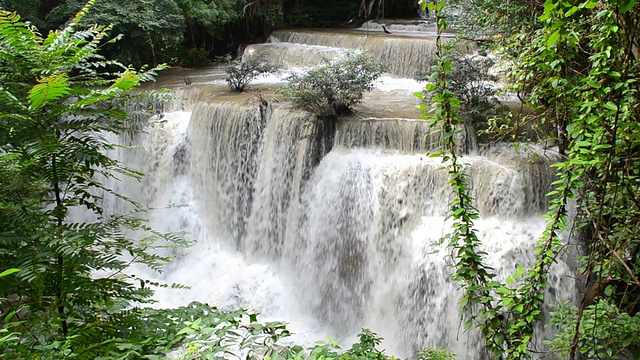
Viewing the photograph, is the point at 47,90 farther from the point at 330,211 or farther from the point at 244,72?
the point at 244,72

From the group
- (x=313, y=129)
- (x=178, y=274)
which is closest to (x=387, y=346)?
(x=313, y=129)

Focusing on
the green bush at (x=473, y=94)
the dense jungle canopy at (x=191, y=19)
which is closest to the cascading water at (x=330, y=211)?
the green bush at (x=473, y=94)

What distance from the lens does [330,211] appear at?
714 centimetres

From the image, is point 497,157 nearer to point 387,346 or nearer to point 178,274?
point 387,346

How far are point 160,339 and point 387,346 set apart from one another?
4371 mm

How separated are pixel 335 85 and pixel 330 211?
71.8 inches

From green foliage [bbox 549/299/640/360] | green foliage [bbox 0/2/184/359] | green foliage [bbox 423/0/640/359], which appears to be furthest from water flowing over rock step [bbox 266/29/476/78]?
green foliage [bbox 0/2/184/359]

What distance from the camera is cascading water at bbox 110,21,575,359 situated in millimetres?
5957

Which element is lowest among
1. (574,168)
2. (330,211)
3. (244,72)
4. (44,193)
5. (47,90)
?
(330,211)

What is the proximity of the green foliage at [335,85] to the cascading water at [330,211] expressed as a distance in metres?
0.28

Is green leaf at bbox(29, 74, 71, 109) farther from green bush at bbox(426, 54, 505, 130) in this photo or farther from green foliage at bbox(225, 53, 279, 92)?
green foliage at bbox(225, 53, 279, 92)

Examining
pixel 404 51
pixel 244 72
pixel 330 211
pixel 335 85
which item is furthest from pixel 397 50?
pixel 330 211

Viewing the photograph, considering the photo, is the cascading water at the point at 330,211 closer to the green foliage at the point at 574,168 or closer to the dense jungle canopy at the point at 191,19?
the green foliage at the point at 574,168

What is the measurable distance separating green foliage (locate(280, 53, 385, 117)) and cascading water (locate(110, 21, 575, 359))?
28 cm
